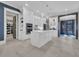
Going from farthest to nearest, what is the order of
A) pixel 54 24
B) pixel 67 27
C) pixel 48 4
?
1. pixel 67 27
2. pixel 54 24
3. pixel 48 4

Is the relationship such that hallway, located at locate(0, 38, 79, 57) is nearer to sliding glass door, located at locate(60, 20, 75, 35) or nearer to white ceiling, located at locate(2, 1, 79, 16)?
white ceiling, located at locate(2, 1, 79, 16)

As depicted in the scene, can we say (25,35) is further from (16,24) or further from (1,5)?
(1,5)

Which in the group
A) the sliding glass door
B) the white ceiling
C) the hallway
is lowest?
the hallway

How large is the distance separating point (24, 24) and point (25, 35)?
98 centimetres

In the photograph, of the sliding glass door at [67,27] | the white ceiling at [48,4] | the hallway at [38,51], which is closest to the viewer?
the hallway at [38,51]

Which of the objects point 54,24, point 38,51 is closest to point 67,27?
point 54,24

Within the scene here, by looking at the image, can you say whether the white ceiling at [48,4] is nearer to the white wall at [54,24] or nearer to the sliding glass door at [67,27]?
the white wall at [54,24]

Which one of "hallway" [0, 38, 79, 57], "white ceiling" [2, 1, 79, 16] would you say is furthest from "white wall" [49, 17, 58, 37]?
"hallway" [0, 38, 79, 57]

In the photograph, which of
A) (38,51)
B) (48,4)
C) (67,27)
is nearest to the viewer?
(38,51)

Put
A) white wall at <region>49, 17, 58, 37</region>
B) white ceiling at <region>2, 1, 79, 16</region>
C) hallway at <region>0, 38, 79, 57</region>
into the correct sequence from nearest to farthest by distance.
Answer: hallway at <region>0, 38, 79, 57</region>, white ceiling at <region>2, 1, 79, 16</region>, white wall at <region>49, 17, 58, 37</region>

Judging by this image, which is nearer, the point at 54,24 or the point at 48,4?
the point at 48,4

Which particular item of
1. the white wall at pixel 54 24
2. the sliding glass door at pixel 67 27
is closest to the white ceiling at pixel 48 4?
the white wall at pixel 54 24

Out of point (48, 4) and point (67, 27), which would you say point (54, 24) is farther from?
point (48, 4)

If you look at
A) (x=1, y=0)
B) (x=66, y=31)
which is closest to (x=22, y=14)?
(x=1, y=0)
